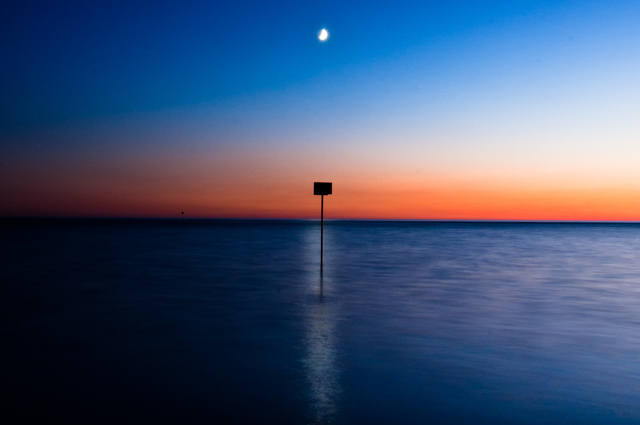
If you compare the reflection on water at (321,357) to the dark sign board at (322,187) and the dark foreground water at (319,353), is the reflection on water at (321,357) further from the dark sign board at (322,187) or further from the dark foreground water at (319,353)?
the dark sign board at (322,187)

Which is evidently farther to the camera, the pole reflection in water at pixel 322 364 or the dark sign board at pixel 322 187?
the dark sign board at pixel 322 187

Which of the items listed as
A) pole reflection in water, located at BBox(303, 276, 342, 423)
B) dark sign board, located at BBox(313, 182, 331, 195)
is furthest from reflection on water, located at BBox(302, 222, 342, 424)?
dark sign board, located at BBox(313, 182, 331, 195)

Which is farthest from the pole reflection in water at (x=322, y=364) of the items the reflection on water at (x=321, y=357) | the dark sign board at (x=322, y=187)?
the dark sign board at (x=322, y=187)

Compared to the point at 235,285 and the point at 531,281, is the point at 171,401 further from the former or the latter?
the point at 531,281

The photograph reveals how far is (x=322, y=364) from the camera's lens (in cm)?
729

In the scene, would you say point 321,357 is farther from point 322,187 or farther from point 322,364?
point 322,187

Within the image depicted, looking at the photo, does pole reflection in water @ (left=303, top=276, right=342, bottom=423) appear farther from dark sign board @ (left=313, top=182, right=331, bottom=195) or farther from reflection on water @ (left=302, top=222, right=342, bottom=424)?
dark sign board @ (left=313, top=182, right=331, bottom=195)

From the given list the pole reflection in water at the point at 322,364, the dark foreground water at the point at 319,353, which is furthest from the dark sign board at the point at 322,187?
the pole reflection in water at the point at 322,364

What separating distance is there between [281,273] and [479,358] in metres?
12.7

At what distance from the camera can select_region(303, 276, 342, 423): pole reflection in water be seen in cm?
559

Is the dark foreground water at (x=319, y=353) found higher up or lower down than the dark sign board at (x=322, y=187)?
lower down

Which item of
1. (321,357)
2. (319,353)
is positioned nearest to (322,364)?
(321,357)

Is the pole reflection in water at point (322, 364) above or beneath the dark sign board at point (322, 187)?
beneath

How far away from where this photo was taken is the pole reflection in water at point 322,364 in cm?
559
